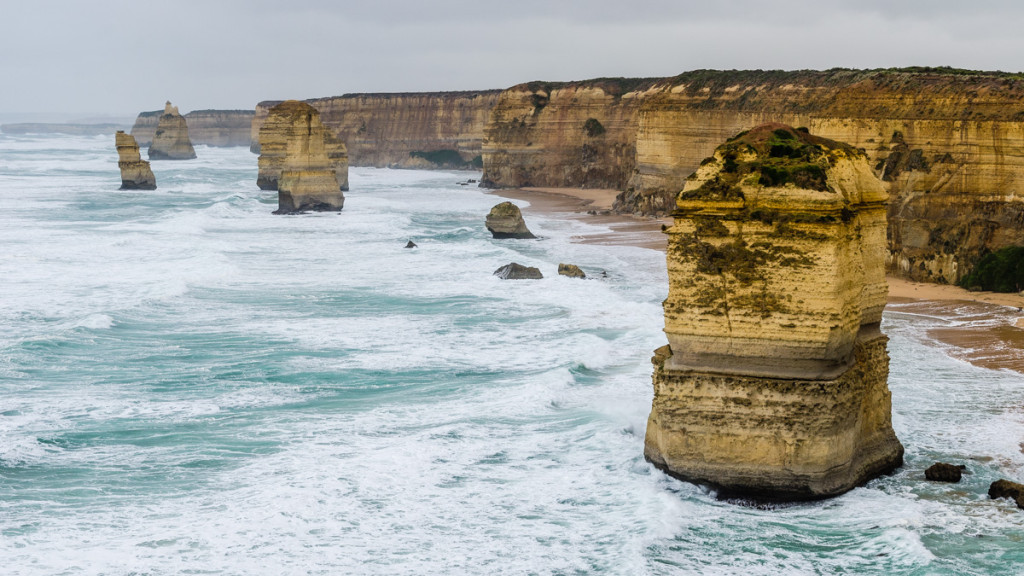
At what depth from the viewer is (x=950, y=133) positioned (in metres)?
29.3

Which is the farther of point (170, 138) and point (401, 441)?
point (170, 138)

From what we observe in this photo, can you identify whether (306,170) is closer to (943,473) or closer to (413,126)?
(943,473)

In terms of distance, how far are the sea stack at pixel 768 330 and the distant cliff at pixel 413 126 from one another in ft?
332

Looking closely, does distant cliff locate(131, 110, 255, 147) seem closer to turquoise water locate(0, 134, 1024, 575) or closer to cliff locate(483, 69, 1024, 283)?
cliff locate(483, 69, 1024, 283)

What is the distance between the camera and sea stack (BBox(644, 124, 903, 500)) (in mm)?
12266

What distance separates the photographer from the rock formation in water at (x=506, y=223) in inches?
1688

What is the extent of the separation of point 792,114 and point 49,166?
81.6 m

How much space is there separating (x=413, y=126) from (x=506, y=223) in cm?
8103

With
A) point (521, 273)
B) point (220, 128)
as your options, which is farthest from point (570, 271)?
point (220, 128)

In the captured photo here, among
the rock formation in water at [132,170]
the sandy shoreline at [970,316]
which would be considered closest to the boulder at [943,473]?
the sandy shoreline at [970,316]

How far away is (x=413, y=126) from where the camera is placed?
12150 centimetres

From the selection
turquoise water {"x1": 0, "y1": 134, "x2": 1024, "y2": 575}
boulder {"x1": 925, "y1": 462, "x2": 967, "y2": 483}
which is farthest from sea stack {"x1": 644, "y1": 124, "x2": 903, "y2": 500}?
boulder {"x1": 925, "y1": 462, "x2": 967, "y2": 483}

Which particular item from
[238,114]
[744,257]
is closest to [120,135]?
[744,257]

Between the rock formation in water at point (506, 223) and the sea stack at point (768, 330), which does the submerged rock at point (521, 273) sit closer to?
the rock formation in water at point (506, 223)
